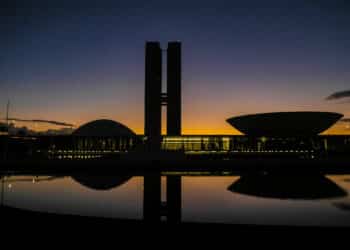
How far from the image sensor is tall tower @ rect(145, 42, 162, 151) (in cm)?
4588

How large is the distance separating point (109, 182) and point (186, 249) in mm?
10269

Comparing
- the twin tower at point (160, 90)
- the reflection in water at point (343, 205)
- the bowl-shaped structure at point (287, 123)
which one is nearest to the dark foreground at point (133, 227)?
the reflection in water at point (343, 205)

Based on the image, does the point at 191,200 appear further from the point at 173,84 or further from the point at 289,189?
the point at 173,84

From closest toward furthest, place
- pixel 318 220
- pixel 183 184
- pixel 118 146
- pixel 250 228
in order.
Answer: pixel 250 228
pixel 318 220
pixel 183 184
pixel 118 146

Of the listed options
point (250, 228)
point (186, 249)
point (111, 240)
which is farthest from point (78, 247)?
point (250, 228)

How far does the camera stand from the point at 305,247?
474 cm

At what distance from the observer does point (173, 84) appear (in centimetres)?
4862

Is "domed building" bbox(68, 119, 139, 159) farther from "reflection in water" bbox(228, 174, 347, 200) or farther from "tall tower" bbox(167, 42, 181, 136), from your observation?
"reflection in water" bbox(228, 174, 347, 200)

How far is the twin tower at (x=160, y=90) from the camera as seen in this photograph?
151 ft

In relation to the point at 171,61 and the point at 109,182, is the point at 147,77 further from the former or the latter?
the point at 109,182

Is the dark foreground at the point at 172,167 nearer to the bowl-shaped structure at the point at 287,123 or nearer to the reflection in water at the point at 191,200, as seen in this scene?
the reflection in water at the point at 191,200

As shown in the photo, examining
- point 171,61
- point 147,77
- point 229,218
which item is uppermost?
point 171,61

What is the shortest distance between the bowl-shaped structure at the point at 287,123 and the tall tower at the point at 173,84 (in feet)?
35.5

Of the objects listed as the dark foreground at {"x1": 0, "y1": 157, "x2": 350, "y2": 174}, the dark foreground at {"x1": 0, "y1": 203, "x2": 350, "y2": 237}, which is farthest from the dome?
the dark foreground at {"x1": 0, "y1": 203, "x2": 350, "y2": 237}
